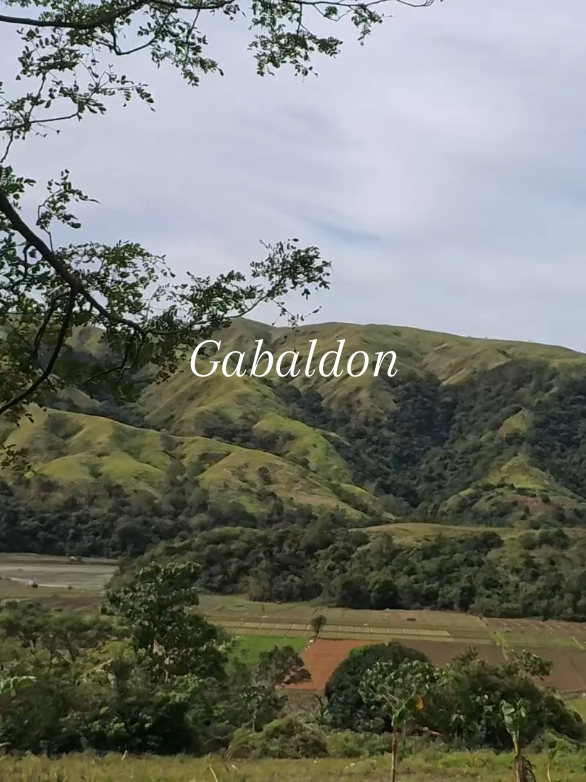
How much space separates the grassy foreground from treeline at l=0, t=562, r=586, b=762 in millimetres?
1173

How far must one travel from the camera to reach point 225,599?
86875 mm

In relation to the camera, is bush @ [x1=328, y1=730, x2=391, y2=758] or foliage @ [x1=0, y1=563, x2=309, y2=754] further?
bush @ [x1=328, y1=730, x2=391, y2=758]

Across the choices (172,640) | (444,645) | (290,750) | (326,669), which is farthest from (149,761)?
(444,645)

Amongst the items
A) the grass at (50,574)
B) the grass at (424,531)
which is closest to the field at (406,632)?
the grass at (50,574)

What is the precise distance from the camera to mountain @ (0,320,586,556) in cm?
11481

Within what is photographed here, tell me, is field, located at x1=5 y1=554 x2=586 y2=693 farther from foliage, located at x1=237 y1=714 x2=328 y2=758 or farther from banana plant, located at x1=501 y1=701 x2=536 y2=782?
banana plant, located at x1=501 y1=701 x2=536 y2=782

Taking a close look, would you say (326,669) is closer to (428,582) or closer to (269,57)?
(428,582)

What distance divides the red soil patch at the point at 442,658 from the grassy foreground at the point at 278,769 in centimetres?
2469

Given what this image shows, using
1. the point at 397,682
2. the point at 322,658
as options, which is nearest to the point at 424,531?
the point at 322,658

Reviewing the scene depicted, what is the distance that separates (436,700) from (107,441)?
111 meters

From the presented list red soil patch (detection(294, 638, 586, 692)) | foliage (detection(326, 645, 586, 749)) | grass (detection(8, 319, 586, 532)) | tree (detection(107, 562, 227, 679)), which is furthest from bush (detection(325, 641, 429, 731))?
grass (detection(8, 319, 586, 532))

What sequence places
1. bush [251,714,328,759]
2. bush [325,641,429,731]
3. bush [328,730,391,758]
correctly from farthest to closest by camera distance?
bush [325,641,429,731], bush [328,730,391,758], bush [251,714,328,759]

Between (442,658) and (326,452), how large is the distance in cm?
10173

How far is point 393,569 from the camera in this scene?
89.3 metres
